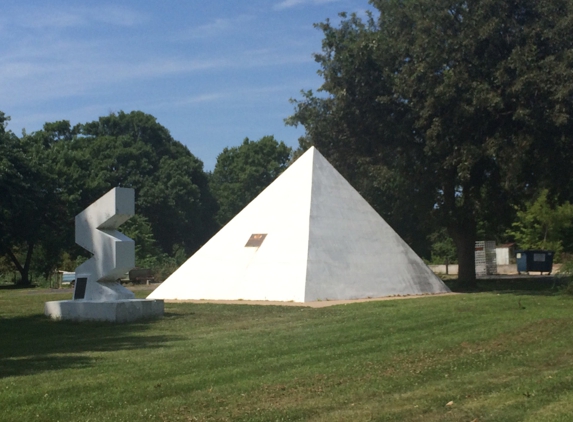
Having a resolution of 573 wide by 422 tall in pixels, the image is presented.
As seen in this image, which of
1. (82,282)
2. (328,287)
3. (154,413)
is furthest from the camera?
(328,287)

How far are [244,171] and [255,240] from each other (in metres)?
59.7

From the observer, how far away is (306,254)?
21.8 metres

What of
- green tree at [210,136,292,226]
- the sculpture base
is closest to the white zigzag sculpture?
the sculpture base

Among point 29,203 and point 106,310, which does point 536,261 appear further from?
point 106,310

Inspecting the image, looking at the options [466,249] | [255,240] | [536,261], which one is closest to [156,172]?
[536,261]

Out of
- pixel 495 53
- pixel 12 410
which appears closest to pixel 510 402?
Answer: pixel 12 410

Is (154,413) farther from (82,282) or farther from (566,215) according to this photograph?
(566,215)

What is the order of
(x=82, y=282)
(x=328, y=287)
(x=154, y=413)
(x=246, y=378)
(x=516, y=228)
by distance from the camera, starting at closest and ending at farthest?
(x=154, y=413) < (x=246, y=378) < (x=82, y=282) < (x=328, y=287) < (x=516, y=228)

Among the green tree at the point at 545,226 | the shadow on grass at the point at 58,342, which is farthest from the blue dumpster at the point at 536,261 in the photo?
the shadow on grass at the point at 58,342

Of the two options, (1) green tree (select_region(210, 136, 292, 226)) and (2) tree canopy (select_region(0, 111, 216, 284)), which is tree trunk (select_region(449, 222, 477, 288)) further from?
(1) green tree (select_region(210, 136, 292, 226))

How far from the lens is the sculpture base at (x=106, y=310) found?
54.1 feet

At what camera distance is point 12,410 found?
753 centimetres

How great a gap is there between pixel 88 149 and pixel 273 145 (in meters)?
27.3

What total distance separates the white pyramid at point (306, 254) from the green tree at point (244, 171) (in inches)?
2053
